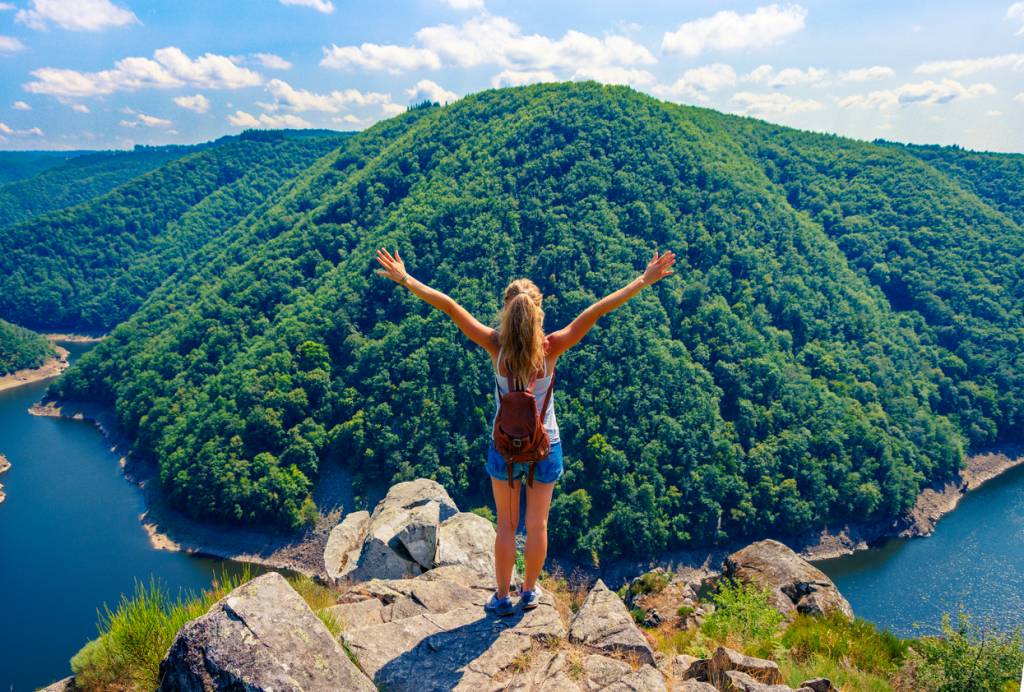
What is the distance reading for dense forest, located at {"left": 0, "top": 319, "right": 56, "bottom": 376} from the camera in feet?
275

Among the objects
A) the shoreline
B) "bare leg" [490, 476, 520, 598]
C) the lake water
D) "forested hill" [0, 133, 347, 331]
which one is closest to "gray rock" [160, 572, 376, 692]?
"bare leg" [490, 476, 520, 598]

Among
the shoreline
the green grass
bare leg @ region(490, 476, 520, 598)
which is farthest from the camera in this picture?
the shoreline

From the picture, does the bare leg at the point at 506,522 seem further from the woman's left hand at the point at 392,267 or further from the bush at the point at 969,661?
the bush at the point at 969,661

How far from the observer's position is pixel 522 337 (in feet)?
14.8

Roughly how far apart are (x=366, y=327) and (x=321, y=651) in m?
62.4

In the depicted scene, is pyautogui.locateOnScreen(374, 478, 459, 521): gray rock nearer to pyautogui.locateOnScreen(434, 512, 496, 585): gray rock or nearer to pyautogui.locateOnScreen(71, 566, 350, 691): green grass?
pyautogui.locateOnScreen(434, 512, 496, 585): gray rock

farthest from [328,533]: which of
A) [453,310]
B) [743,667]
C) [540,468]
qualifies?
[453,310]

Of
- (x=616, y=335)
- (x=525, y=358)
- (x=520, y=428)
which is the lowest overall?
(x=616, y=335)

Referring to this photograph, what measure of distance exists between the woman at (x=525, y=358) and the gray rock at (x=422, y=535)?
22.7ft

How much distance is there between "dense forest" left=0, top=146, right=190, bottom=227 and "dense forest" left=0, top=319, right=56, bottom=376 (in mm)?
90138

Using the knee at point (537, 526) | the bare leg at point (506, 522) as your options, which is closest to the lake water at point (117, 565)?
the bare leg at point (506, 522)

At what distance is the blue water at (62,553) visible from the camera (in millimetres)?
39281

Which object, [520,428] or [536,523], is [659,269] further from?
[536,523]

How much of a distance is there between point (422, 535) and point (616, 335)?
47.2 m
